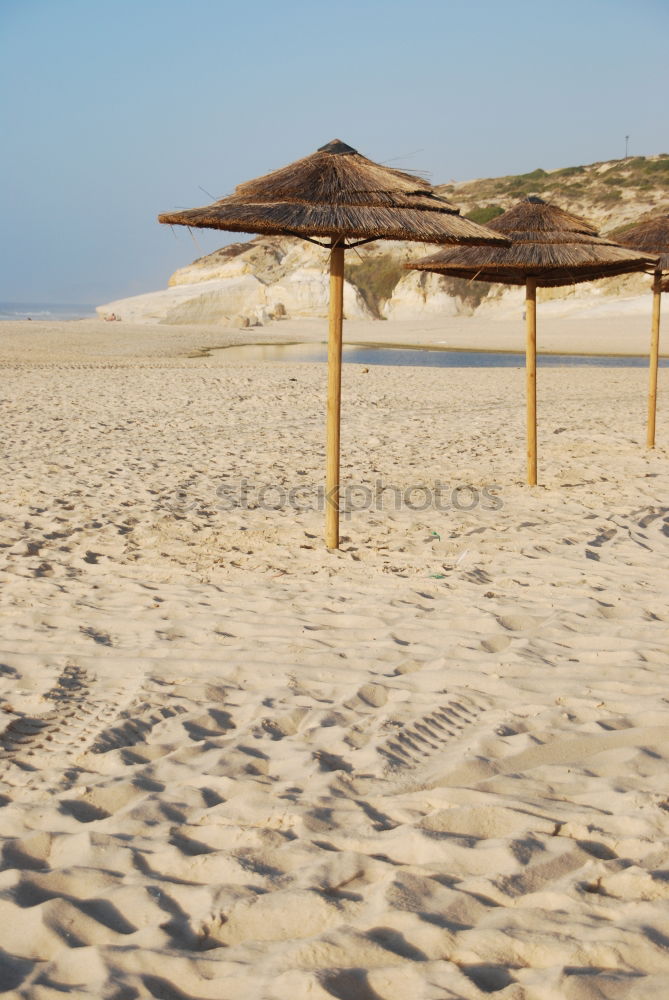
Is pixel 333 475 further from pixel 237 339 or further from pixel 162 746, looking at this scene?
pixel 237 339

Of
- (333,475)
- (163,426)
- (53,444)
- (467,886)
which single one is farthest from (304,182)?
(163,426)

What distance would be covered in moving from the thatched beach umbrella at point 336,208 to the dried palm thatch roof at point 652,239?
469cm

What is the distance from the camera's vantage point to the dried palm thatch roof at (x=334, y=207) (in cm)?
491

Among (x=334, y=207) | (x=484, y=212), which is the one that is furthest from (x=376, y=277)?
(x=334, y=207)

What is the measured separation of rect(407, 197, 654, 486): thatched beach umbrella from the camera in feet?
22.9

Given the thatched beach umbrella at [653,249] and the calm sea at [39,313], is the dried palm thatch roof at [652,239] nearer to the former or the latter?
the thatched beach umbrella at [653,249]

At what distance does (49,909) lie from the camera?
2141 millimetres

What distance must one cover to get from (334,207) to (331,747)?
316cm

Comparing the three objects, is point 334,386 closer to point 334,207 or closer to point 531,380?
point 334,207

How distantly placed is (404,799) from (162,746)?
91cm

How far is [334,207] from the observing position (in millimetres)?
4984

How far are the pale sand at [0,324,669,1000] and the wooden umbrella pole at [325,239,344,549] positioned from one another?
26 centimetres

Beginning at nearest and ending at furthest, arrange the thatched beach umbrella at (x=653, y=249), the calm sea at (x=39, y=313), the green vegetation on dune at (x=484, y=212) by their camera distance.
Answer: the thatched beach umbrella at (x=653, y=249) → the green vegetation on dune at (x=484, y=212) → the calm sea at (x=39, y=313)

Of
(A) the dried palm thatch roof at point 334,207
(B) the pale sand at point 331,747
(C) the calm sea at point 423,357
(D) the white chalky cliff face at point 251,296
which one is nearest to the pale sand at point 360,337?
(C) the calm sea at point 423,357
